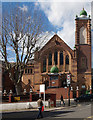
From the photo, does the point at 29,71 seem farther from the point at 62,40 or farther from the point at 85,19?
the point at 85,19

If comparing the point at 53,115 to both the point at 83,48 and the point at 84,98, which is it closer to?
the point at 84,98

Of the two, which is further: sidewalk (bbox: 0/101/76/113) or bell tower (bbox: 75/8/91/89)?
bell tower (bbox: 75/8/91/89)

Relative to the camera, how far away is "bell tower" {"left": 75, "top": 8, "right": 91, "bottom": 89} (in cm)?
5762

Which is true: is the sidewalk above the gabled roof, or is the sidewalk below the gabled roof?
below

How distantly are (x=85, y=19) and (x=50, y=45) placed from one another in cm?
1295

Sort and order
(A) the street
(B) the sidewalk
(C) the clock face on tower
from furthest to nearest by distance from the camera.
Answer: (C) the clock face on tower → (B) the sidewalk → (A) the street

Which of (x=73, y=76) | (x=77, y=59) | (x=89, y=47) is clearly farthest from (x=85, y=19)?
(x=73, y=76)

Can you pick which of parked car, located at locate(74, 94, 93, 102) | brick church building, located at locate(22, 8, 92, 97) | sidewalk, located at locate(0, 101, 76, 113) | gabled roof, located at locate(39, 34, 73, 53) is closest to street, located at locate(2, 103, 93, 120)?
sidewalk, located at locate(0, 101, 76, 113)

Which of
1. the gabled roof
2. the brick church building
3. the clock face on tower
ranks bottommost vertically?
the brick church building

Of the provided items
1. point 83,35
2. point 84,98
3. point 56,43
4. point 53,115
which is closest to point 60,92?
point 84,98

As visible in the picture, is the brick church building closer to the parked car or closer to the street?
the parked car

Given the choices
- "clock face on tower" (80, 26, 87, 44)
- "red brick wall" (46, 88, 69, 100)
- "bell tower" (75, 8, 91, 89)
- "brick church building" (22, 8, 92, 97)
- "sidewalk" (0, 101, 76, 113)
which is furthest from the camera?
"clock face on tower" (80, 26, 87, 44)

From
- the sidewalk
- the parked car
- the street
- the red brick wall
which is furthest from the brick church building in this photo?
the street

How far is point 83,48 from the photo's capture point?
194 ft
